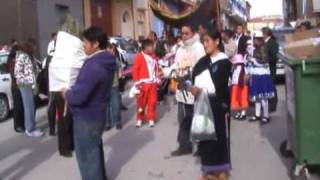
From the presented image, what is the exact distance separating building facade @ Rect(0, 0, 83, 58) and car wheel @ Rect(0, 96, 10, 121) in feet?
34.1

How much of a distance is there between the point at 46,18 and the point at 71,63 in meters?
19.7

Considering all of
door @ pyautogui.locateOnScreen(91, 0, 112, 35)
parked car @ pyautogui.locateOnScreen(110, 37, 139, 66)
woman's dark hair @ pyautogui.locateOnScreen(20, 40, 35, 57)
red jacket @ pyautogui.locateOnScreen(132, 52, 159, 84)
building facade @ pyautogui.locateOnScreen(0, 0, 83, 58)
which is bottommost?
red jacket @ pyautogui.locateOnScreen(132, 52, 159, 84)

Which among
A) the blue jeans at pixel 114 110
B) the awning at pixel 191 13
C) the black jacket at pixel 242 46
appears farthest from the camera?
the awning at pixel 191 13

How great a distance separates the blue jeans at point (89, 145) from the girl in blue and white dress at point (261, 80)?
532 centimetres

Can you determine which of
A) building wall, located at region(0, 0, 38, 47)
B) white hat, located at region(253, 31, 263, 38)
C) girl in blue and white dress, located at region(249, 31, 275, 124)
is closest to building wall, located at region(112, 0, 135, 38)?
building wall, located at region(0, 0, 38, 47)

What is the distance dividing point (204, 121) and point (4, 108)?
846 centimetres

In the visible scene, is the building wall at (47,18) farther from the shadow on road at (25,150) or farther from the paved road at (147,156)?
the shadow on road at (25,150)

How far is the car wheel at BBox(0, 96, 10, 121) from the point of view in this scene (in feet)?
46.9

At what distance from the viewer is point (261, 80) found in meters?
12.0

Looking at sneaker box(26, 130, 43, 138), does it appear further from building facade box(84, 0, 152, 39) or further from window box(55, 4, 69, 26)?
building facade box(84, 0, 152, 39)

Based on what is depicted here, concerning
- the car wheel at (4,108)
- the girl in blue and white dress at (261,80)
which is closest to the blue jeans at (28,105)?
the car wheel at (4,108)

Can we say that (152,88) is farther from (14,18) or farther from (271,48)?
(14,18)

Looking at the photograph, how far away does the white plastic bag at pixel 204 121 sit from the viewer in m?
6.82

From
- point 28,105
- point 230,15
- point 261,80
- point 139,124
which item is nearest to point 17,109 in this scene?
point 28,105
